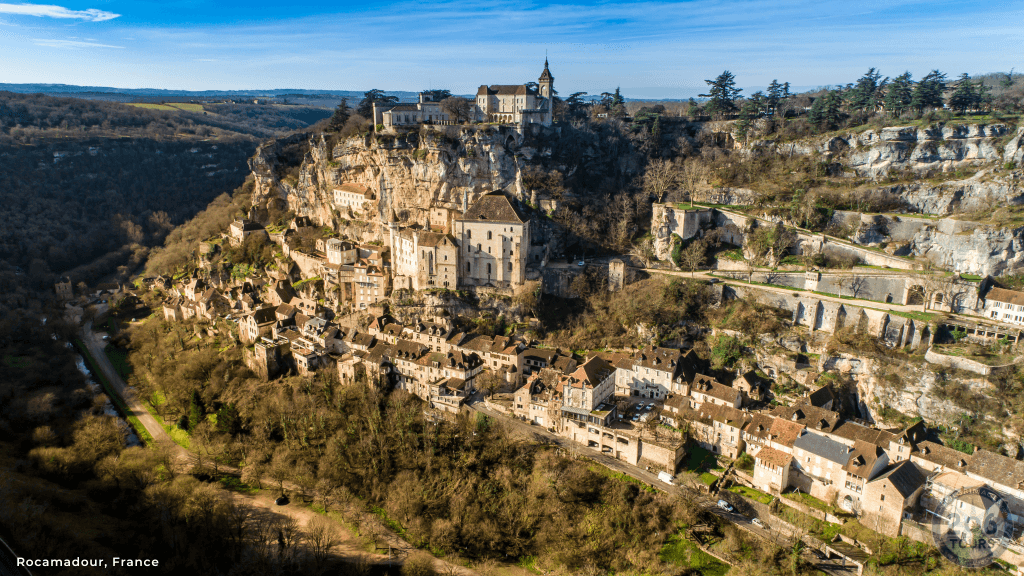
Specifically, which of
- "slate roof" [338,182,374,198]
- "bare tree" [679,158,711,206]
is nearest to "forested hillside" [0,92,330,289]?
"slate roof" [338,182,374,198]

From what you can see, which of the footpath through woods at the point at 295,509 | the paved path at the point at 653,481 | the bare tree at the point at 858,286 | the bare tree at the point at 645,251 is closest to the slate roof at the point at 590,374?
the paved path at the point at 653,481

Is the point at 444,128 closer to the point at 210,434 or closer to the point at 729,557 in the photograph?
the point at 210,434

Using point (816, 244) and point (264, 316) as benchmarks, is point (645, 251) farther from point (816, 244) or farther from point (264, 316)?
point (264, 316)

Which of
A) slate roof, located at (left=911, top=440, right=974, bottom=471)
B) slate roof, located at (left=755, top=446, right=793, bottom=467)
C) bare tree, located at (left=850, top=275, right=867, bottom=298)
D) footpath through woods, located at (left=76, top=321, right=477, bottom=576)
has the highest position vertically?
bare tree, located at (left=850, top=275, right=867, bottom=298)

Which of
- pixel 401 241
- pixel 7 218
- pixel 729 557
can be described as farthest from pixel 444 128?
pixel 7 218

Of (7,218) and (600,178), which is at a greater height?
(600,178)

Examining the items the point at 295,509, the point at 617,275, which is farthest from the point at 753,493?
the point at 295,509

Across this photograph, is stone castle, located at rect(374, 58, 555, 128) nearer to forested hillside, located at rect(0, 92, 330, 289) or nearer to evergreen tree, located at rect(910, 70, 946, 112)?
evergreen tree, located at rect(910, 70, 946, 112)
